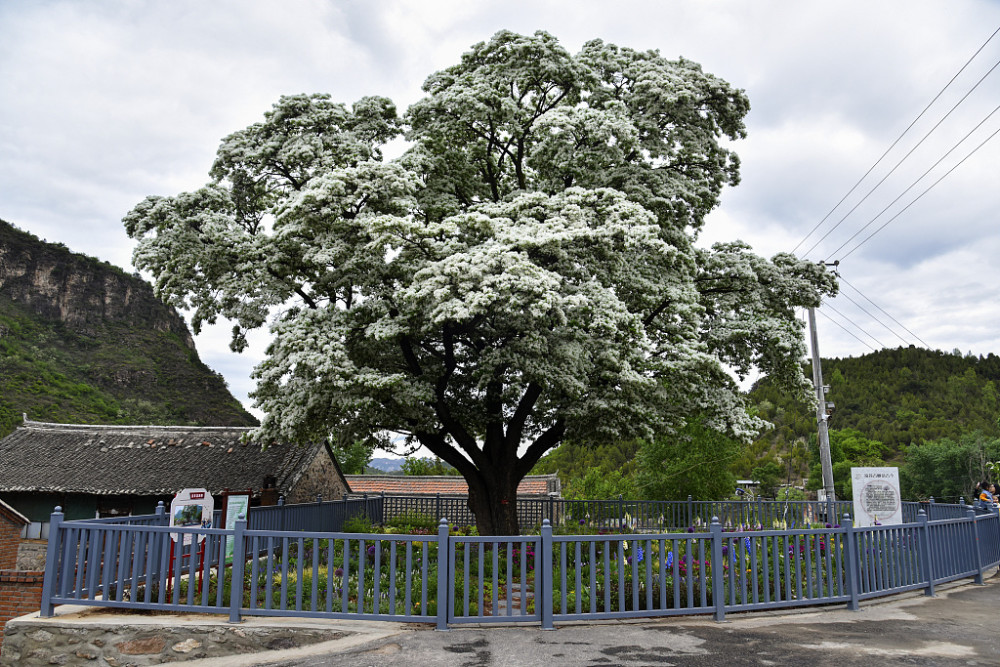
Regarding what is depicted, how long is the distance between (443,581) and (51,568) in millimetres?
4749

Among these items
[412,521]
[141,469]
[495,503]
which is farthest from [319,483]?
[495,503]

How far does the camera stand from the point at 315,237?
12.7 m

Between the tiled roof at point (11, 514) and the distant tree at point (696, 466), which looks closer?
the tiled roof at point (11, 514)

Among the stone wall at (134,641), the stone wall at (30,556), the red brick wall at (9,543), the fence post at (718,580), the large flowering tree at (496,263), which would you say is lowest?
the stone wall at (30,556)

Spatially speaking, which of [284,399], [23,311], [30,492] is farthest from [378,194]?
[23,311]

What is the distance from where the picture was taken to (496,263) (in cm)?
1071

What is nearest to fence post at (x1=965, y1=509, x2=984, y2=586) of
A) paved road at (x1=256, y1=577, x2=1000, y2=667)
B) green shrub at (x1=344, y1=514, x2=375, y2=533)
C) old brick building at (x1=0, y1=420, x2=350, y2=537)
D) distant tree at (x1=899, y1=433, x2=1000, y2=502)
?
paved road at (x1=256, y1=577, x2=1000, y2=667)

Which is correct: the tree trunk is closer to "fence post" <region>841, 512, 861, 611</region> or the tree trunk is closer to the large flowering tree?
the large flowering tree

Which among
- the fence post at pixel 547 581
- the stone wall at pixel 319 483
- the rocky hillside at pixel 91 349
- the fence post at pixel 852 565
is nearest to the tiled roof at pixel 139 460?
the stone wall at pixel 319 483

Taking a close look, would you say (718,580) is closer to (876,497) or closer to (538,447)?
(876,497)

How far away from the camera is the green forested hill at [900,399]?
89750 millimetres

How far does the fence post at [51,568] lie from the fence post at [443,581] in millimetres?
4553

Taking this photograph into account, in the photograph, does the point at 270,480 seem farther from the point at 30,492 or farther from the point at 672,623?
the point at 672,623

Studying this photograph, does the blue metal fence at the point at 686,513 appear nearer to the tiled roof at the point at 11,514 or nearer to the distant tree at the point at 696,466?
the distant tree at the point at 696,466
